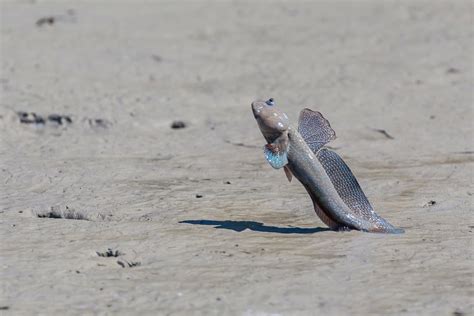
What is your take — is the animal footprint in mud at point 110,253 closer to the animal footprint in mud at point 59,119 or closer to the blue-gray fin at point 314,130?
the blue-gray fin at point 314,130

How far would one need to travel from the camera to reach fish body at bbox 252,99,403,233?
480 centimetres

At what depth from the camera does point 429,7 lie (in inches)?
420

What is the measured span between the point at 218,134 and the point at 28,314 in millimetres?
3341

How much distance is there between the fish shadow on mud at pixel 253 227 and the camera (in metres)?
4.95

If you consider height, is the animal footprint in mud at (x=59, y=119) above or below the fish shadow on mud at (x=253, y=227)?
below

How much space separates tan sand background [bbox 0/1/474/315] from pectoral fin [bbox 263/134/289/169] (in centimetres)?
32

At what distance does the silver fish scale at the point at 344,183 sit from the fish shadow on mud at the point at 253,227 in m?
0.16

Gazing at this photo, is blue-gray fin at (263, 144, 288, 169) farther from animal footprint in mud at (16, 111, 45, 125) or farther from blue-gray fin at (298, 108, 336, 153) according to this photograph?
animal footprint in mud at (16, 111, 45, 125)

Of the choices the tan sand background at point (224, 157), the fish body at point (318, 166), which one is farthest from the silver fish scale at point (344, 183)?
the tan sand background at point (224, 157)

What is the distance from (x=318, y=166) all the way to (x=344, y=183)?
5.4 inches

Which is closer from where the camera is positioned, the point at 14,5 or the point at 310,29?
the point at 310,29

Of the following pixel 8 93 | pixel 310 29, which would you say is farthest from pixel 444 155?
pixel 310 29

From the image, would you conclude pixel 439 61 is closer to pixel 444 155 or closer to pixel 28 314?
pixel 444 155

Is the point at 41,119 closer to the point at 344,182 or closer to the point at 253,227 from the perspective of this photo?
the point at 253,227
